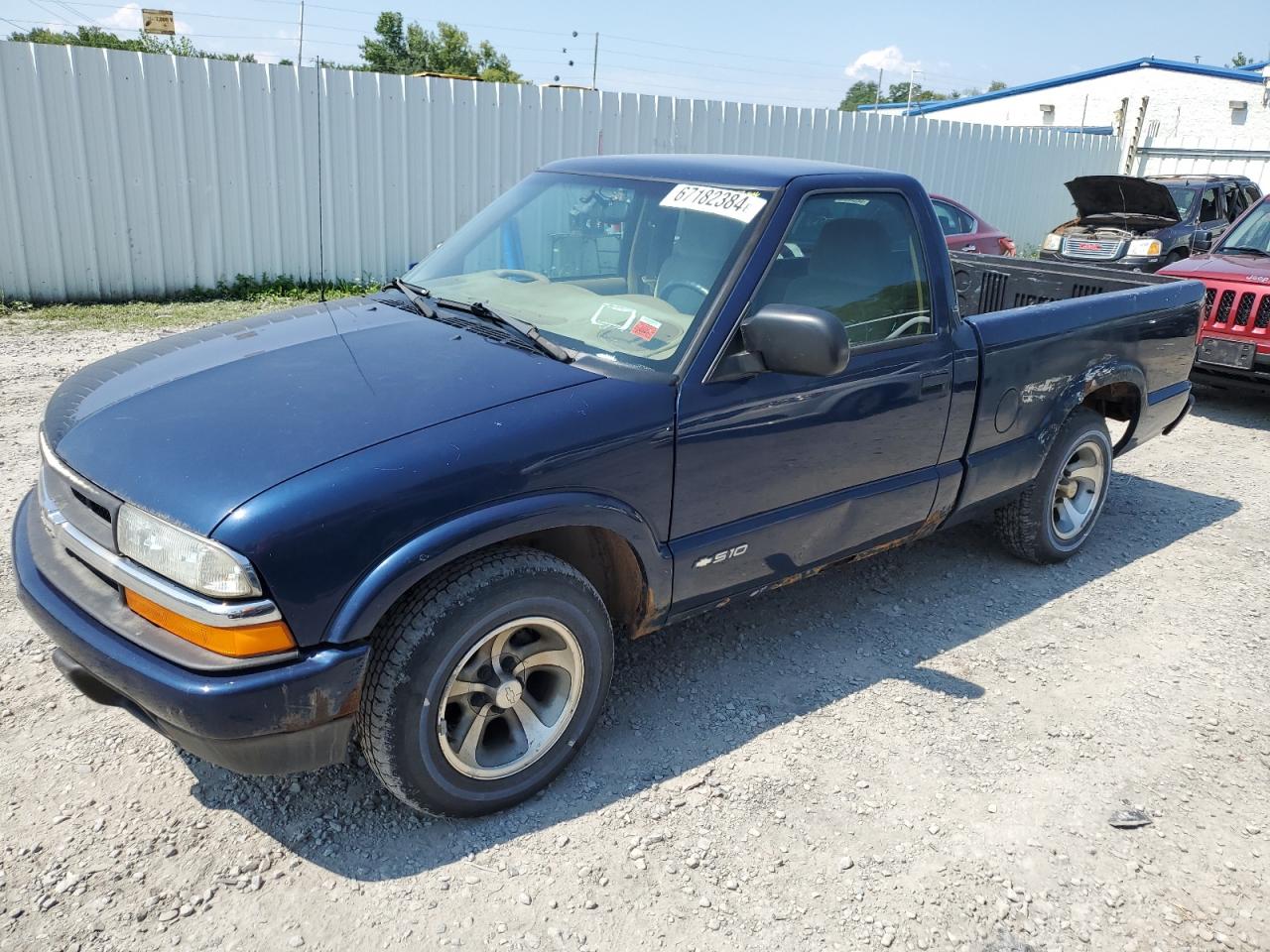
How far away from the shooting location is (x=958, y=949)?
8.26ft

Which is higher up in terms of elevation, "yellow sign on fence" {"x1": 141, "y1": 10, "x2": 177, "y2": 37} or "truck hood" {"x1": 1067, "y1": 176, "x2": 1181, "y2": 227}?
"yellow sign on fence" {"x1": 141, "y1": 10, "x2": 177, "y2": 37}

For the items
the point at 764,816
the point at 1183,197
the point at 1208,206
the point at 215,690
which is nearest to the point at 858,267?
the point at 764,816

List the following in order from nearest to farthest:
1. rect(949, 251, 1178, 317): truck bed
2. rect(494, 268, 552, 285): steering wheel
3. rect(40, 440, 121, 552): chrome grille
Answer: rect(40, 440, 121, 552): chrome grille, rect(494, 268, 552, 285): steering wheel, rect(949, 251, 1178, 317): truck bed

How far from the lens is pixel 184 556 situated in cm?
234

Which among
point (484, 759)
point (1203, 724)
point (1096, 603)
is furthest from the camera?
point (1096, 603)

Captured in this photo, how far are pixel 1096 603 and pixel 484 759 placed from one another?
3147 millimetres

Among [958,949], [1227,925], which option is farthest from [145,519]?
[1227,925]

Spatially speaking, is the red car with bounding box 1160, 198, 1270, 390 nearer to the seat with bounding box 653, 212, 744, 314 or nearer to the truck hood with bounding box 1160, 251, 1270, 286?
the truck hood with bounding box 1160, 251, 1270, 286

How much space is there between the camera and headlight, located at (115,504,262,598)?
2.29 meters

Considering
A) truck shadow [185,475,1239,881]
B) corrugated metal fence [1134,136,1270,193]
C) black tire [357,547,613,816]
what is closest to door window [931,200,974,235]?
truck shadow [185,475,1239,881]

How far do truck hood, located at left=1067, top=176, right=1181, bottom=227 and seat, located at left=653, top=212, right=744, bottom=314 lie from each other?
9.98 metres

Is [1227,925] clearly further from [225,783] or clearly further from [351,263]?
[351,263]

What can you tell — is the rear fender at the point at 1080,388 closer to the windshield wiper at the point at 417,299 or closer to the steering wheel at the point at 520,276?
the steering wheel at the point at 520,276

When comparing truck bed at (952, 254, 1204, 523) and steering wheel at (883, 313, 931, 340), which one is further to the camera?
truck bed at (952, 254, 1204, 523)
